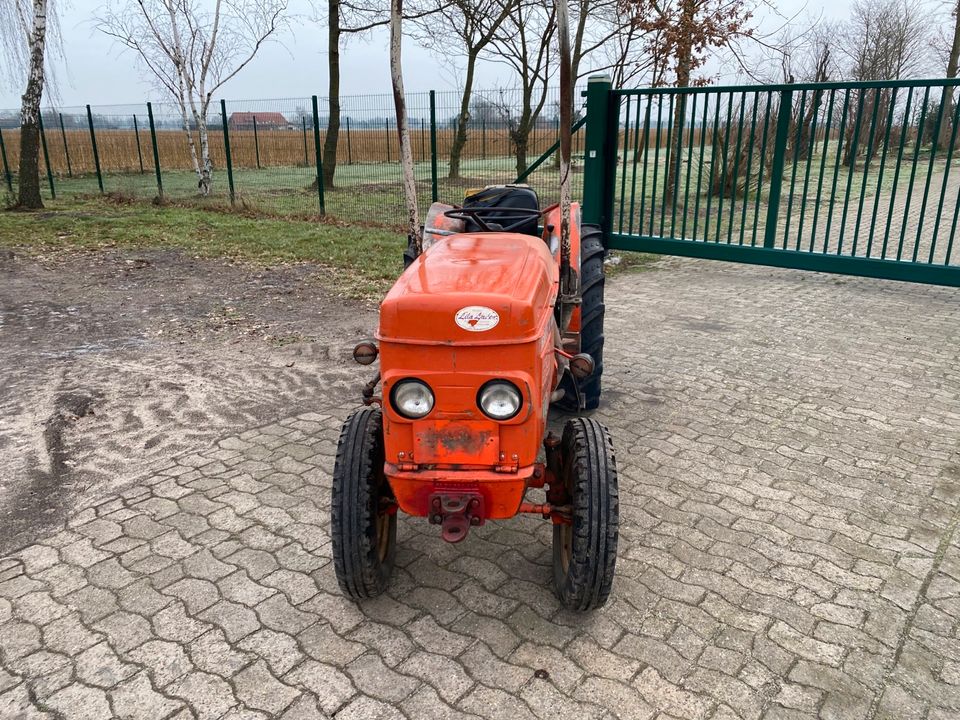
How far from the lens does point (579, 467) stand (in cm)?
262

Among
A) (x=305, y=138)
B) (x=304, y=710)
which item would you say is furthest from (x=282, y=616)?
(x=305, y=138)

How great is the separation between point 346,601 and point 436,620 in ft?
1.22

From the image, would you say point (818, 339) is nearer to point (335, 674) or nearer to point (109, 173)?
point (335, 674)

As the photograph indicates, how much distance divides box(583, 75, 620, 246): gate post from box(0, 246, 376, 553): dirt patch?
9.50 feet

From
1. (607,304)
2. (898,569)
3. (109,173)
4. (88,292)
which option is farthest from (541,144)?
(898,569)

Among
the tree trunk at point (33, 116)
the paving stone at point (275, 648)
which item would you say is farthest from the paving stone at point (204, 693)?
the tree trunk at point (33, 116)

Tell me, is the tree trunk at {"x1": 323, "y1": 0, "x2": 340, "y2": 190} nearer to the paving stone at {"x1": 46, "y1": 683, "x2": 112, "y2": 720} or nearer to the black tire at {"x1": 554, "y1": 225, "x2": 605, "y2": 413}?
the black tire at {"x1": 554, "y1": 225, "x2": 605, "y2": 413}

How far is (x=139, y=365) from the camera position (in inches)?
211

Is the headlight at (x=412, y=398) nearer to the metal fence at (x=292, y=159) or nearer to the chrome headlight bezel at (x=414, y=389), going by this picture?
the chrome headlight bezel at (x=414, y=389)

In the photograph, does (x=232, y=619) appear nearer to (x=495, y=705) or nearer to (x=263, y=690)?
(x=263, y=690)

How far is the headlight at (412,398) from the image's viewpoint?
2.46m

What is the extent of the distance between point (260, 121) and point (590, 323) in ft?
58.6

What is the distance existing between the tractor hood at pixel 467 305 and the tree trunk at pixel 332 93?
1323 cm

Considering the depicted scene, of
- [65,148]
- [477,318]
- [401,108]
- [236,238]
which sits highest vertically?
[401,108]
